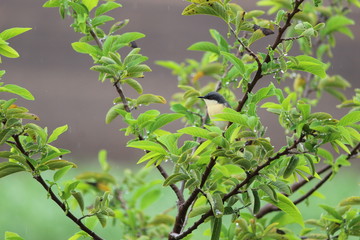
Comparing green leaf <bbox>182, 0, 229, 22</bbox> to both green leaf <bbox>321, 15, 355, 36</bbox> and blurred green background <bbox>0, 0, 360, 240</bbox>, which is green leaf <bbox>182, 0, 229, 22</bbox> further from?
blurred green background <bbox>0, 0, 360, 240</bbox>

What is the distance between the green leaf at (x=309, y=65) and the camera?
139cm

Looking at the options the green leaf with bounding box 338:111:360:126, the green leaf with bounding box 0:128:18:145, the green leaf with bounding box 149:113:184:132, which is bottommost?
the green leaf with bounding box 338:111:360:126

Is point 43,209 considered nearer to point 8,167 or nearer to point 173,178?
point 8,167

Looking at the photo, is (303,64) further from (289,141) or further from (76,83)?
(76,83)

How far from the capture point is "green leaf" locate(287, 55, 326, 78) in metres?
1.39

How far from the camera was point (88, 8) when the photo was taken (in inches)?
66.0

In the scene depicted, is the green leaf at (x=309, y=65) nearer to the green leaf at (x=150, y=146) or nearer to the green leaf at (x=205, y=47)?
the green leaf at (x=150, y=146)

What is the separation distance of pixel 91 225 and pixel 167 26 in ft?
20.4

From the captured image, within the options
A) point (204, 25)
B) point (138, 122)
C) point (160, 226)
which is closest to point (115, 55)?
point (138, 122)

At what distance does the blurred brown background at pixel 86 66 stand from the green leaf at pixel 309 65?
187 inches

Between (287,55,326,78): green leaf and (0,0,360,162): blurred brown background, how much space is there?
4.76m

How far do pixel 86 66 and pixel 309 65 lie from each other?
5.85 m

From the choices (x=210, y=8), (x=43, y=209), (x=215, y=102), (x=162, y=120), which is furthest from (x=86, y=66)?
(x=210, y=8)

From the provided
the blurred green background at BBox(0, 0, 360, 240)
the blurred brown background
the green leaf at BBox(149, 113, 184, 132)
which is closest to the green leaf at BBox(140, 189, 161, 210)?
the green leaf at BBox(149, 113, 184, 132)
